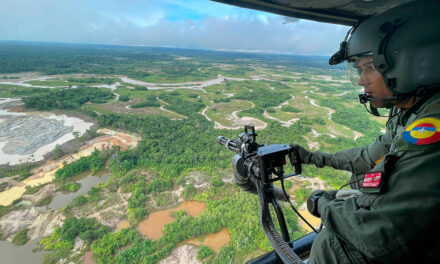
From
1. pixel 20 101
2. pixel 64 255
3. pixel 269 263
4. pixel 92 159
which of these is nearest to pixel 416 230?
pixel 269 263

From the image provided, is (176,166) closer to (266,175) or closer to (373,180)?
(266,175)

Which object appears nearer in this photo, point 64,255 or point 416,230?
point 416,230

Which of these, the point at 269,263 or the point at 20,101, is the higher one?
the point at 269,263

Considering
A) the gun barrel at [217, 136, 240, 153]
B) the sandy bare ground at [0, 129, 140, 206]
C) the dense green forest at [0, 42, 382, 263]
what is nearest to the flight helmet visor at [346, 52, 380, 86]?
the gun barrel at [217, 136, 240, 153]

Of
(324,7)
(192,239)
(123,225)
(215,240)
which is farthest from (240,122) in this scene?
(324,7)

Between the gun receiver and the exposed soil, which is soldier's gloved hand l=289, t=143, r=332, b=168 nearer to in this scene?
the gun receiver

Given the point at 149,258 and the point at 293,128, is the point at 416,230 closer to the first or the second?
the point at 149,258

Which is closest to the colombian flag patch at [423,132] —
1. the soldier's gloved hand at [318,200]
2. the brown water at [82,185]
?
the soldier's gloved hand at [318,200]
